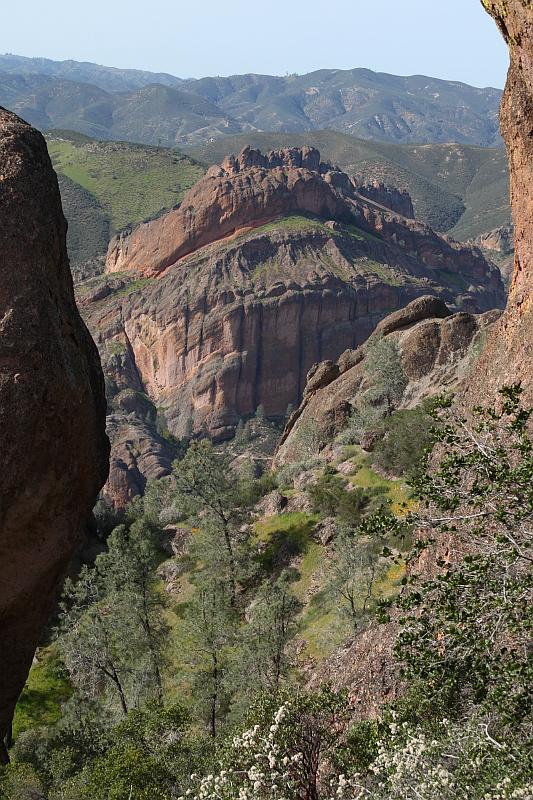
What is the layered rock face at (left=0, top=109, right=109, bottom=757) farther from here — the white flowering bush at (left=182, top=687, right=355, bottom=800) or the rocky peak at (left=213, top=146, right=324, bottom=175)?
the rocky peak at (left=213, top=146, right=324, bottom=175)

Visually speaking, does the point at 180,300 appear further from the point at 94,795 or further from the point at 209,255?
the point at 94,795

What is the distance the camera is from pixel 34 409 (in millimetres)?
12180

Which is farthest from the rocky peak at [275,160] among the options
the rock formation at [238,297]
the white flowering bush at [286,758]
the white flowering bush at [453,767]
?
the white flowering bush at [453,767]

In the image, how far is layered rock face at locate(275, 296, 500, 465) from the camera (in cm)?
5662

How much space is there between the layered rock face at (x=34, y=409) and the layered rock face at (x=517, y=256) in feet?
32.7

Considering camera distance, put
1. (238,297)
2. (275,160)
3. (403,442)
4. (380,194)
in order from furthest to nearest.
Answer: (380,194) < (275,160) < (238,297) < (403,442)

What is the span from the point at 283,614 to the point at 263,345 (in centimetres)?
9897

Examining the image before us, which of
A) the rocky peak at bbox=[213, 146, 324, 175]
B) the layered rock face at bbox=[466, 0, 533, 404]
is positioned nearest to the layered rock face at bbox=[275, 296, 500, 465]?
the layered rock face at bbox=[466, 0, 533, 404]

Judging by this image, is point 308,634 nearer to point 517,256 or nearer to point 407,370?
point 517,256

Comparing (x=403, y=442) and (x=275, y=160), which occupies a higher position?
(x=275, y=160)

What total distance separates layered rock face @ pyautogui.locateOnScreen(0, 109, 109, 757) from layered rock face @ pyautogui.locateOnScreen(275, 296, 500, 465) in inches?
1633

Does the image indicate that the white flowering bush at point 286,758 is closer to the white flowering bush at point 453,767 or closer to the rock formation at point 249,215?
the white flowering bush at point 453,767

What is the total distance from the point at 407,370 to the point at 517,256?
40773 mm

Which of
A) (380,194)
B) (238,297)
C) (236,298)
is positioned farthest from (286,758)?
(380,194)
